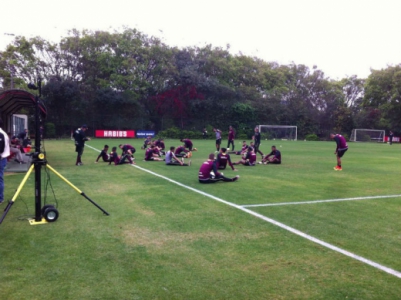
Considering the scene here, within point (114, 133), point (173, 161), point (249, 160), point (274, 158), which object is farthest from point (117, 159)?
point (114, 133)

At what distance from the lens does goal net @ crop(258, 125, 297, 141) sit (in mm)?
51991

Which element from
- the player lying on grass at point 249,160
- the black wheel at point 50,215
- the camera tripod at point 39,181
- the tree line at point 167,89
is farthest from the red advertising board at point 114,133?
the black wheel at point 50,215

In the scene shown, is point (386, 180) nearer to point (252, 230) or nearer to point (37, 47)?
point (252, 230)

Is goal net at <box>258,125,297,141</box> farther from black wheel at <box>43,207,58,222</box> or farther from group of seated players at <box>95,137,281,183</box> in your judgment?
black wheel at <box>43,207,58,222</box>

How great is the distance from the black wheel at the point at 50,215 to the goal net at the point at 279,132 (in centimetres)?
4592

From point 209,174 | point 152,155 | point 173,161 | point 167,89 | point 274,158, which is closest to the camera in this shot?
point 209,174

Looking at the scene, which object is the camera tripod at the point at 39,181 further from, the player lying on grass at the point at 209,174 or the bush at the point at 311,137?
the bush at the point at 311,137

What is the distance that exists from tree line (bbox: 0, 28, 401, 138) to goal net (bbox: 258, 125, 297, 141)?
6.03 feet

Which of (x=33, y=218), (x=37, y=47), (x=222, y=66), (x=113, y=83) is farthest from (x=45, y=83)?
(x=33, y=218)

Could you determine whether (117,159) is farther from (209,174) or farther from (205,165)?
(209,174)

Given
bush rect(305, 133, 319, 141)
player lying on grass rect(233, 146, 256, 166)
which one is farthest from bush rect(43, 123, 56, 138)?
bush rect(305, 133, 319, 141)

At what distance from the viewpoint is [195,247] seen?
546cm

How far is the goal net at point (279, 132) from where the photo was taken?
2047 inches

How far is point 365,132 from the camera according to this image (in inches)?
2196
